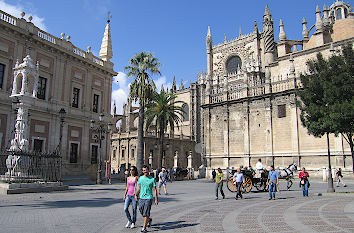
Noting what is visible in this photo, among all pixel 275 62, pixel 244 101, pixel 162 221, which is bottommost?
pixel 162 221

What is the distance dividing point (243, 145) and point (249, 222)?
24.1 meters

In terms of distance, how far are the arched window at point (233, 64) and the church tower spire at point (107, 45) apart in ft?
99.2

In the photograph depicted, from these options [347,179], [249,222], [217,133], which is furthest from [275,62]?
[249,222]

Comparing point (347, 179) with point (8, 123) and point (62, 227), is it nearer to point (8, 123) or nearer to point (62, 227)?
point (62, 227)

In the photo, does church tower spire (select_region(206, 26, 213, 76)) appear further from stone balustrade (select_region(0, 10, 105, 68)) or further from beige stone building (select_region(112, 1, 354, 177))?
stone balustrade (select_region(0, 10, 105, 68))

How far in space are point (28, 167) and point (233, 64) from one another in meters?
47.8

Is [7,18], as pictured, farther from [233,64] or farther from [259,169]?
[233,64]

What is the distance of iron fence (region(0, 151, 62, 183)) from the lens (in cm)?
1361

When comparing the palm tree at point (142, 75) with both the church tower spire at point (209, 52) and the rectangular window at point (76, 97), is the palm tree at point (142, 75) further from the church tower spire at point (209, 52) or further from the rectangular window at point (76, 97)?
the church tower spire at point (209, 52)

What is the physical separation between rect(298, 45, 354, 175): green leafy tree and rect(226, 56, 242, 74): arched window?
41113 millimetres

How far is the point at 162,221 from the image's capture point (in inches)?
285

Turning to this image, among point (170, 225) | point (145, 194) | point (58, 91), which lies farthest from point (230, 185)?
point (58, 91)

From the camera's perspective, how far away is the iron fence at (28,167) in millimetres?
13609

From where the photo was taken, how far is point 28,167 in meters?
14.2
